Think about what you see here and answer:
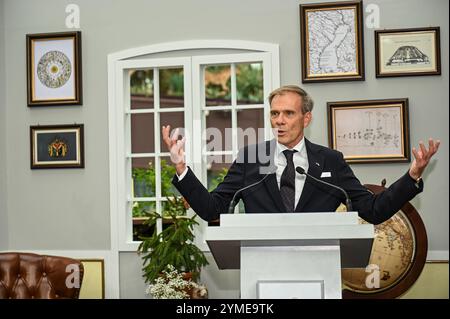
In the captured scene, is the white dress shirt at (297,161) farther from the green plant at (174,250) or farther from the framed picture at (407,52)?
the framed picture at (407,52)

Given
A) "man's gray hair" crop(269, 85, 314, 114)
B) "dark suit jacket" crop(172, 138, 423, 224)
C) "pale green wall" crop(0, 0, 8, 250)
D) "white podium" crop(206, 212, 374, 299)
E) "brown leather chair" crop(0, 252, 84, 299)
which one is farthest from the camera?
"pale green wall" crop(0, 0, 8, 250)

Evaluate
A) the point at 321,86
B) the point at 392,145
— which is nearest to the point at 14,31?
the point at 321,86

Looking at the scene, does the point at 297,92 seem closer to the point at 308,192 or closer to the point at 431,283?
the point at 308,192

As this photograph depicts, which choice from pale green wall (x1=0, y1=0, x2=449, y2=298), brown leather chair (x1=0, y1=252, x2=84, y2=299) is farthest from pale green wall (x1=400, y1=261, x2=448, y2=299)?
brown leather chair (x1=0, y1=252, x2=84, y2=299)

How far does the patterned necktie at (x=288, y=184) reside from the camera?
2.97 metres

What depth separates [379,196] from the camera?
2.88 meters

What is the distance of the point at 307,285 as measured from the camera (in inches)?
93.3

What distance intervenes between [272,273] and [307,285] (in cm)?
12

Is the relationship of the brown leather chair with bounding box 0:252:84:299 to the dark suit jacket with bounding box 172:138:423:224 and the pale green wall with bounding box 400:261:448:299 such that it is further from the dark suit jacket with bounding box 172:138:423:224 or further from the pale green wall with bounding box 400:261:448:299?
the pale green wall with bounding box 400:261:448:299

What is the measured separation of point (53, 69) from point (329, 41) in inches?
76.1

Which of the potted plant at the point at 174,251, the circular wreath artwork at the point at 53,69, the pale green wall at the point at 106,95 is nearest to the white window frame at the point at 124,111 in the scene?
the pale green wall at the point at 106,95

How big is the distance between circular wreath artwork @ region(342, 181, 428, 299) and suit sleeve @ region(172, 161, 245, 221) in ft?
5.28

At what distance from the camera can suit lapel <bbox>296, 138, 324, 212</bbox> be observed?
9.71 feet

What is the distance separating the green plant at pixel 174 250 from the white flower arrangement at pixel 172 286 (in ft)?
0.18
